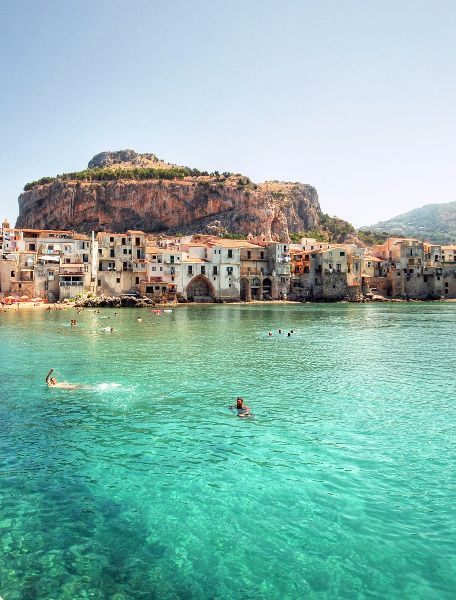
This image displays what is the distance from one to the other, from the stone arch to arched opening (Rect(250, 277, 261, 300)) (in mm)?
9028

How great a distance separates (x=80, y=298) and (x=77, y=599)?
79.4 meters

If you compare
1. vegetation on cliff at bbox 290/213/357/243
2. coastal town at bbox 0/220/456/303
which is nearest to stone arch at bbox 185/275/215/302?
coastal town at bbox 0/220/456/303

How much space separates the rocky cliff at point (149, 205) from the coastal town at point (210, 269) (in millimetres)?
32794

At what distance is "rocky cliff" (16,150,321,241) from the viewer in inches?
5940

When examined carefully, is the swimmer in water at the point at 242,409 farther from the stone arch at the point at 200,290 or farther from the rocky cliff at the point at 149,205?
the rocky cliff at the point at 149,205

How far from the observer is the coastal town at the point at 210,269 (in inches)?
3388

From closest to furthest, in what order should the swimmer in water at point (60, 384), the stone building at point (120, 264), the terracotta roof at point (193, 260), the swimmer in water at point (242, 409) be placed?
the swimmer in water at point (242, 409) → the swimmer in water at point (60, 384) → the stone building at point (120, 264) → the terracotta roof at point (193, 260)

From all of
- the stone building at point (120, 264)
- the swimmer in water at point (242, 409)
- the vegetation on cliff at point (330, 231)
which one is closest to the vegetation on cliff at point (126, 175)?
the vegetation on cliff at point (330, 231)

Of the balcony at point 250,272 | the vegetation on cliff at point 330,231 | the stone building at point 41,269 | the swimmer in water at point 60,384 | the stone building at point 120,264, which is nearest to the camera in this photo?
the swimmer in water at point 60,384

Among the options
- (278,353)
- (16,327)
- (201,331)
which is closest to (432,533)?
(278,353)

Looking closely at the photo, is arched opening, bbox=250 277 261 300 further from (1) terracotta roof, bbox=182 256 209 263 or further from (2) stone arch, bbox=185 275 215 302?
(1) terracotta roof, bbox=182 256 209 263

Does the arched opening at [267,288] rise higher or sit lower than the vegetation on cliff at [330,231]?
lower

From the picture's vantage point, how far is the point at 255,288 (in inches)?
4053

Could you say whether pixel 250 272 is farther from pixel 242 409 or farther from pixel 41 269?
pixel 242 409
